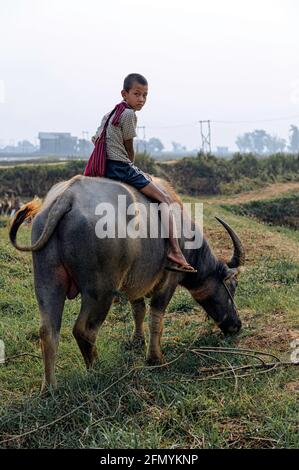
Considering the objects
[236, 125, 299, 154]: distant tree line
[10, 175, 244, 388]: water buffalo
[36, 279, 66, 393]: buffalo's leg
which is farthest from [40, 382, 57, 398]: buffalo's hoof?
[236, 125, 299, 154]: distant tree line

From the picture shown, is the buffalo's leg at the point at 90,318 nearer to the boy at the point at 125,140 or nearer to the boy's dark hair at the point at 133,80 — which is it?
the boy at the point at 125,140

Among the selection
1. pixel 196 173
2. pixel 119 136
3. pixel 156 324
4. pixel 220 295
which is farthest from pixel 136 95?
pixel 196 173

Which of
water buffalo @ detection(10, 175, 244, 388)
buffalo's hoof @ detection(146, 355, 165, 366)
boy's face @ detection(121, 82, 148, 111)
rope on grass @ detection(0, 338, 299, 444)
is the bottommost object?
buffalo's hoof @ detection(146, 355, 165, 366)

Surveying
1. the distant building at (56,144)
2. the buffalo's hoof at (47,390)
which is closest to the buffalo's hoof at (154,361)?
the buffalo's hoof at (47,390)

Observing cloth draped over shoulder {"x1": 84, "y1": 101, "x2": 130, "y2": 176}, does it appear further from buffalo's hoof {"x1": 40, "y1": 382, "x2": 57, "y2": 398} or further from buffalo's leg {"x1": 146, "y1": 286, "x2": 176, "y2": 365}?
buffalo's hoof {"x1": 40, "y1": 382, "x2": 57, "y2": 398}

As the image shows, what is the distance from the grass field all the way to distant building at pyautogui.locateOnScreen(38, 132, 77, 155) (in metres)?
70.7

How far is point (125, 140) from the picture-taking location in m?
3.81

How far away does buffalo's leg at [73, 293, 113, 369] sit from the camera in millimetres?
3273

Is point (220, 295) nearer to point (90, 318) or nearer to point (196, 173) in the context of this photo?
point (90, 318)

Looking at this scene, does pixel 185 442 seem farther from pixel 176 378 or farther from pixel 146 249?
pixel 146 249

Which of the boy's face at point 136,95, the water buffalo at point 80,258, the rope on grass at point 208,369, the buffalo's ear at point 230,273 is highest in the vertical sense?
the boy's face at point 136,95

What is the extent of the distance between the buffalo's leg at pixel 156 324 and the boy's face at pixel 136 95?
4.80ft

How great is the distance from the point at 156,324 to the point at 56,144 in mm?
72074

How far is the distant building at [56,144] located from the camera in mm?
73750
